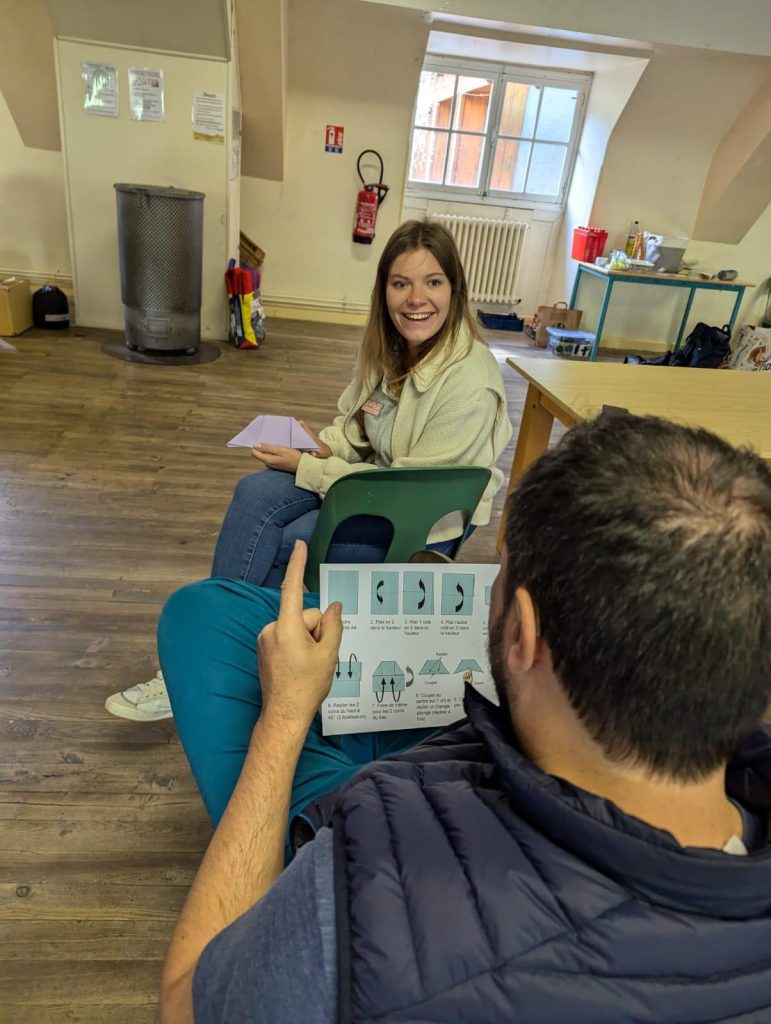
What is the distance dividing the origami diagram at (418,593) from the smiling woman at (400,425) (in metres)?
0.40

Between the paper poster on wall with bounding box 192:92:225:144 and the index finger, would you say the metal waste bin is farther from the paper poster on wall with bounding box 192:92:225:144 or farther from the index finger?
the index finger

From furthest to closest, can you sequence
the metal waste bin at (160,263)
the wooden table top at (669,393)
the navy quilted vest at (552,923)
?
the metal waste bin at (160,263) < the wooden table top at (669,393) < the navy quilted vest at (552,923)

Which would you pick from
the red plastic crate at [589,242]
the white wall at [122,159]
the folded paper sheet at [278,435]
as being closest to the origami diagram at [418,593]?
the folded paper sheet at [278,435]

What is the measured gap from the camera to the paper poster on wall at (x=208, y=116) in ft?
14.3

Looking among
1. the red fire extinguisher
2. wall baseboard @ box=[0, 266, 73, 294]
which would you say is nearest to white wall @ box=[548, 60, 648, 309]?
the red fire extinguisher

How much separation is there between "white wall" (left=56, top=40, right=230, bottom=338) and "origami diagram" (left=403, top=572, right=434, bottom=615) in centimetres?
427

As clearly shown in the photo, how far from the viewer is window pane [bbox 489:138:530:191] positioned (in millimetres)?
6047

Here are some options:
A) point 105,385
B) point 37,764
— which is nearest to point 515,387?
point 105,385

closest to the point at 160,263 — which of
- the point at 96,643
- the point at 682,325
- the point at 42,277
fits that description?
the point at 42,277

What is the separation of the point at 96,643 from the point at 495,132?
5.57 meters

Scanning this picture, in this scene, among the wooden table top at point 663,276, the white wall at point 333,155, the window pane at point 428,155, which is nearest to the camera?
the white wall at point 333,155

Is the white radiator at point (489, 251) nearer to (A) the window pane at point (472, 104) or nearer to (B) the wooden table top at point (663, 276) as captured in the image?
(A) the window pane at point (472, 104)

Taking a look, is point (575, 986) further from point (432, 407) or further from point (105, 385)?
point (105, 385)

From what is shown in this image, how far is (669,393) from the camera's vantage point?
2223 mm
